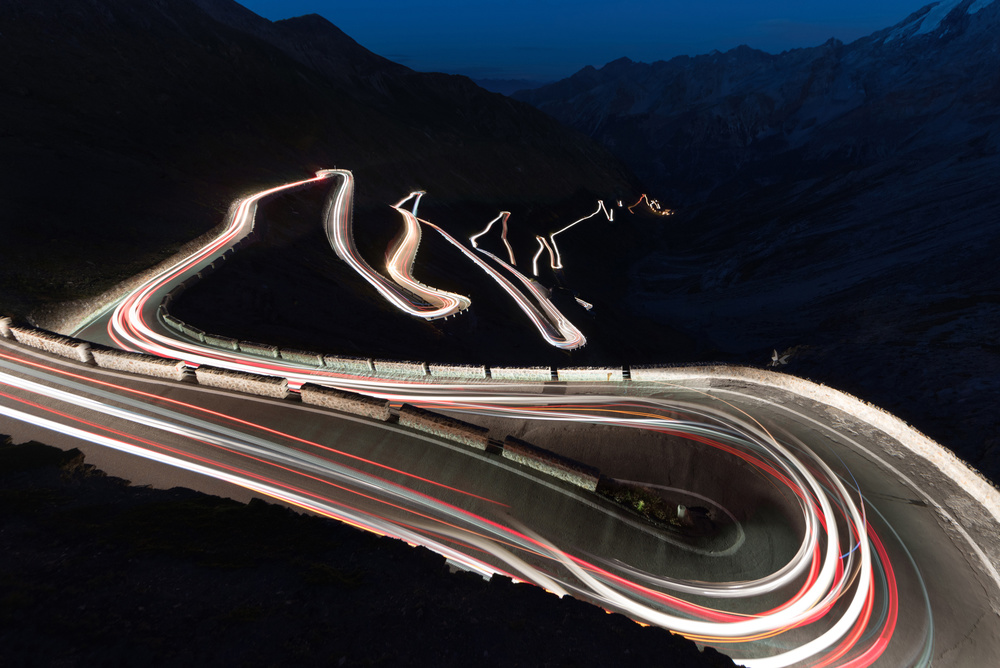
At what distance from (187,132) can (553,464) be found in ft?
204

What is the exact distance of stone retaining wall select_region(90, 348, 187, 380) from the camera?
19.3m

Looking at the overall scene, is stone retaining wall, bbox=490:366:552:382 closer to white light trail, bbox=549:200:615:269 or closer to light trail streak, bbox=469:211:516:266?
light trail streak, bbox=469:211:516:266

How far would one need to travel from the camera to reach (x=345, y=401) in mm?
18938

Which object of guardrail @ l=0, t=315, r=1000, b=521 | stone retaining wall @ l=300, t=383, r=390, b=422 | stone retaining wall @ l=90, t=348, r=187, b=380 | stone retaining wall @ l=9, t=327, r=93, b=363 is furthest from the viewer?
stone retaining wall @ l=9, t=327, r=93, b=363

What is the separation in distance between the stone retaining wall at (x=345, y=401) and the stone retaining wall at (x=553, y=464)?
17.6 ft

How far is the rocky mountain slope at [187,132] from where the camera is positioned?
30.8 meters

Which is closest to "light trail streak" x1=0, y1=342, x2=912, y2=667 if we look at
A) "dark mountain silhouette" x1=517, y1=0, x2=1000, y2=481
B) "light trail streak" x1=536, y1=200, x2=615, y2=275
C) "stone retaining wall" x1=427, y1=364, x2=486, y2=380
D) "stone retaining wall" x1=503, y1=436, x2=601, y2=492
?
"stone retaining wall" x1=503, y1=436, x2=601, y2=492

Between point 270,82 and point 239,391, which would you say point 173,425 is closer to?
point 239,391

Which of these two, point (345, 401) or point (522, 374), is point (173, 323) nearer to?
point (345, 401)

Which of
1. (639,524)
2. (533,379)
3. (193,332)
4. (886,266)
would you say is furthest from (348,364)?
(886,266)

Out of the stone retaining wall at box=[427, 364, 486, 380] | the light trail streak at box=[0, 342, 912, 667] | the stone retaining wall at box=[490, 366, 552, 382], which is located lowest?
the light trail streak at box=[0, 342, 912, 667]

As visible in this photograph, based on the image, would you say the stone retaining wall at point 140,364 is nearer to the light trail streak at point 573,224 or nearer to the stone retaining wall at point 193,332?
the stone retaining wall at point 193,332

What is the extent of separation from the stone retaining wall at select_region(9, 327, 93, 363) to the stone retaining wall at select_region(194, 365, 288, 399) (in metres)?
5.22

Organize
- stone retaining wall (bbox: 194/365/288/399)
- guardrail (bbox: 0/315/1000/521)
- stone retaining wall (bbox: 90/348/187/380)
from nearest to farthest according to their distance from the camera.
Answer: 1. guardrail (bbox: 0/315/1000/521)
2. stone retaining wall (bbox: 194/365/288/399)
3. stone retaining wall (bbox: 90/348/187/380)
